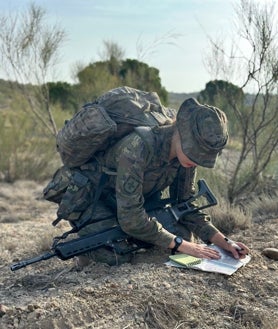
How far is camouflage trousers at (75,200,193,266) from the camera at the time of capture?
4.32 metres

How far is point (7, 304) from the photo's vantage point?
141 inches

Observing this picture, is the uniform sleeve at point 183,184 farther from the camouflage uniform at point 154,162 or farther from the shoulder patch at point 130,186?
the shoulder patch at point 130,186

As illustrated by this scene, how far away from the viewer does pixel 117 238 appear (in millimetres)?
4254

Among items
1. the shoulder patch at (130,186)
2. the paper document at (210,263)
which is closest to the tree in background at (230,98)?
the paper document at (210,263)

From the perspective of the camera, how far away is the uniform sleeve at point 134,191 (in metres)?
3.93

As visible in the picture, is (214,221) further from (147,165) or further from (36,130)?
(36,130)

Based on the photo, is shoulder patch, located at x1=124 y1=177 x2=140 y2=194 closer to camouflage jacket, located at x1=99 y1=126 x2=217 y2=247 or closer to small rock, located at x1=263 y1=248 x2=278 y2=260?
camouflage jacket, located at x1=99 y1=126 x2=217 y2=247

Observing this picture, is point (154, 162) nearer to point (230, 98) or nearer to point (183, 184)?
point (183, 184)

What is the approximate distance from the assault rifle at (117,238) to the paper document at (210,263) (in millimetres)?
426

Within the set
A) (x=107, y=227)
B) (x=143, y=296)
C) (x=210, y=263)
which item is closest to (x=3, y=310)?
(x=143, y=296)

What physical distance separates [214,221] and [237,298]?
2.11m

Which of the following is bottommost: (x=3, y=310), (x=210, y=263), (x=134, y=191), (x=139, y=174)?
(x=3, y=310)

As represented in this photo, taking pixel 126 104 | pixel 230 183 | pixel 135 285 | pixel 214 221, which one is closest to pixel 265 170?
pixel 230 183

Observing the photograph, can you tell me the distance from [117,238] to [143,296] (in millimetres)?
814
